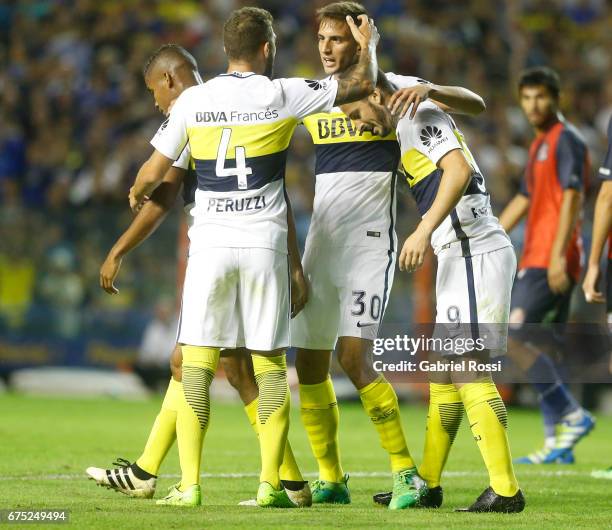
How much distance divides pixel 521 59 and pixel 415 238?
1306 cm

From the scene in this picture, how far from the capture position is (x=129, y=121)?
695 inches

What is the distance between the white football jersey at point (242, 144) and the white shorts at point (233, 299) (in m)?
→ 0.07

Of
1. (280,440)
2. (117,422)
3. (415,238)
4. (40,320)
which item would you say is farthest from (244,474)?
(40,320)

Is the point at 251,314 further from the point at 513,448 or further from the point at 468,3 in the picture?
the point at 468,3

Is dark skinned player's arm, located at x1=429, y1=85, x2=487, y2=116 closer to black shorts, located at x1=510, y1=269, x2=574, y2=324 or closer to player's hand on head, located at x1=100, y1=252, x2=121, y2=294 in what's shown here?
player's hand on head, located at x1=100, y1=252, x2=121, y2=294

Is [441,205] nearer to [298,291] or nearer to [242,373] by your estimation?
[298,291]

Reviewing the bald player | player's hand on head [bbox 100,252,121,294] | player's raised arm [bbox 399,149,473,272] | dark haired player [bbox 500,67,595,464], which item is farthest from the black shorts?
player's hand on head [bbox 100,252,121,294]

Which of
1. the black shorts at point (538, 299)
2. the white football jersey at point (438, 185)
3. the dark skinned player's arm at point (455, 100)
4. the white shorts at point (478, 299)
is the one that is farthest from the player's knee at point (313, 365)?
the black shorts at point (538, 299)

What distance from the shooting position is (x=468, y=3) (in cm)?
1911

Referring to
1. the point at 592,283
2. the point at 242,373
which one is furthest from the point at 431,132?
the point at 592,283

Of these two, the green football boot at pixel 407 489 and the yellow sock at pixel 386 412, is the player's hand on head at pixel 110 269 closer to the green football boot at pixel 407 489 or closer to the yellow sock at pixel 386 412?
the yellow sock at pixel 386 412

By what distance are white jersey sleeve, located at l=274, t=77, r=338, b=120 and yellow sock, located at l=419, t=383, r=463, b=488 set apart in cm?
152

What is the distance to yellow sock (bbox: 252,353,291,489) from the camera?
5.95 m

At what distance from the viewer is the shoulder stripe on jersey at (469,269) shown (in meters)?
6.12
